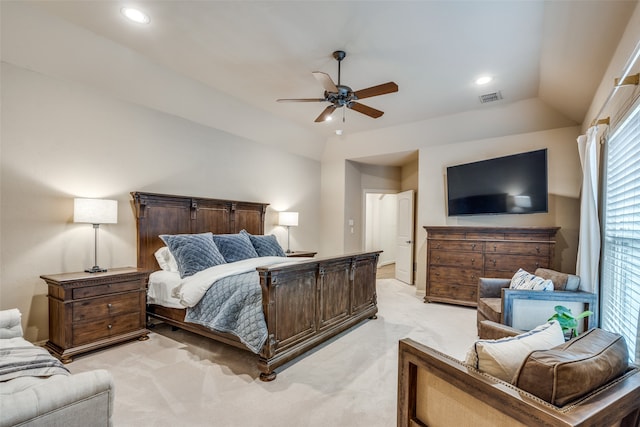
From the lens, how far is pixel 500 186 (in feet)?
14.6

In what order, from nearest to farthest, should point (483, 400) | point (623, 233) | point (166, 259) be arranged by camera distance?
point (483, 400) → point (623, 233) → point (166, 259)

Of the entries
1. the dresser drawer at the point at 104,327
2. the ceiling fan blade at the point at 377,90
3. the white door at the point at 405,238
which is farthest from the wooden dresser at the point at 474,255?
the dresser drawer at the point at 104,327

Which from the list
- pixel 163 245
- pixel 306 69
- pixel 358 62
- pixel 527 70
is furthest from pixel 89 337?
pixel 527 70

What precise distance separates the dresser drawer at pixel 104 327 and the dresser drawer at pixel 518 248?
4.68 meters

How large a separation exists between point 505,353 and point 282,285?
5.92 feet

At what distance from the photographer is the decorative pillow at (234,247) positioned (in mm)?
3795

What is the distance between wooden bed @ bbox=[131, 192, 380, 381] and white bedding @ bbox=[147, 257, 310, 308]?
145 mm

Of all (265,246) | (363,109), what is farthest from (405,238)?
(363,109)

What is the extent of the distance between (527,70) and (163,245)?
4834 mm

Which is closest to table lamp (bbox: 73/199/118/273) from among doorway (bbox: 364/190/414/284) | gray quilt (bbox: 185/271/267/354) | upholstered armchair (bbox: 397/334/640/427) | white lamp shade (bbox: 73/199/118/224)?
white lamp shade (bbox: 73/199/118/224)

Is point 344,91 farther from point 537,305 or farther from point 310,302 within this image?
point 537,305

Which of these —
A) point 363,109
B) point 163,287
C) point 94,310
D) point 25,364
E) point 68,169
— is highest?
point 363,109

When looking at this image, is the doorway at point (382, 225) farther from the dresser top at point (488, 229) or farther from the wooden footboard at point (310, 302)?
the wooden footboard at point (310, 302)

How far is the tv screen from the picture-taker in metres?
4.08
